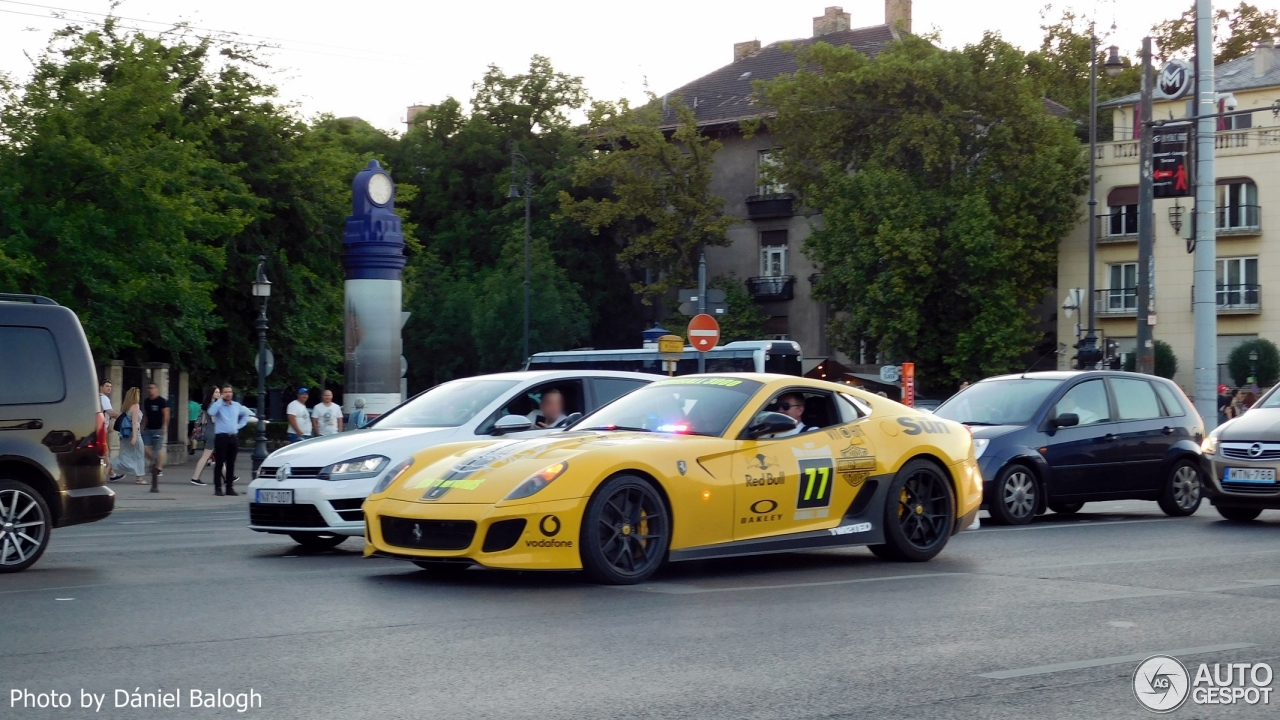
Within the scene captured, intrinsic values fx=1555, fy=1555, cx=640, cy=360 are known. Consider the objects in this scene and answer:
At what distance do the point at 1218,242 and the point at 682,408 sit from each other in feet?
173

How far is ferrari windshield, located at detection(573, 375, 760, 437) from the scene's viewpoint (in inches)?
427

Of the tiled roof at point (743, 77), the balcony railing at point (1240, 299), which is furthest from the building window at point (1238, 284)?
the tiled roof at point (743, 77)

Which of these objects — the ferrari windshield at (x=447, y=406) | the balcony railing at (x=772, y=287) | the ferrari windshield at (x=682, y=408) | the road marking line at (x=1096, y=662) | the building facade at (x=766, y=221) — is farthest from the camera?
the balcony railing at (x=772, y=287)

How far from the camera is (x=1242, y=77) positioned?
63.7 m

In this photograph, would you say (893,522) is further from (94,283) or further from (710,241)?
(710,241)

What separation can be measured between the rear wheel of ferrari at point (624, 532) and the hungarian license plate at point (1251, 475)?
8.08 meters

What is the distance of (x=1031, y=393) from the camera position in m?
16.9

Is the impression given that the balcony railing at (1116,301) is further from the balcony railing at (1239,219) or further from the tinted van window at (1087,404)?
the tinted van window at (1087,404)

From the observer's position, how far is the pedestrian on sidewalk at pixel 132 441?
29062 millimetres

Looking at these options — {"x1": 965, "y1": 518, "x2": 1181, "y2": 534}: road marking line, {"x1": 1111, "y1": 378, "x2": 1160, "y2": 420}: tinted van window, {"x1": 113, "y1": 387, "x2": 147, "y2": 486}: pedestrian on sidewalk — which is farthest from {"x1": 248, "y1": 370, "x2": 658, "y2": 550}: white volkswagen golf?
{"x1": 113, "y1": 387, "x2": 147, "y2": 486}: pedestrian on sidewalk

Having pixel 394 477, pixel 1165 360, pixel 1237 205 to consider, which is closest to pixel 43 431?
pixel 394 477

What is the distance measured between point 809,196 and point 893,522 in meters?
47.8

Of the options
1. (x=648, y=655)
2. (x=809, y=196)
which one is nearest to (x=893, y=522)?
(x=648, y=655)

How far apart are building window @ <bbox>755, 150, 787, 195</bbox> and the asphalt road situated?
48.4 metres
